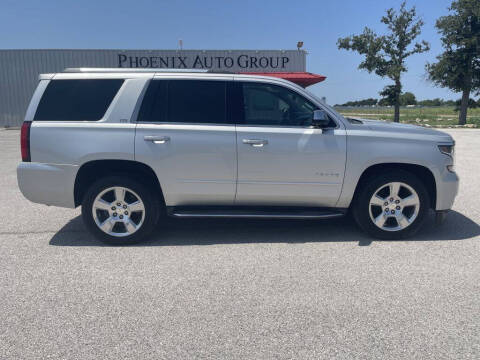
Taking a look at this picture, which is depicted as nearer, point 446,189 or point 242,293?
point 242,293

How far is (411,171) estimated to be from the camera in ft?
16.4

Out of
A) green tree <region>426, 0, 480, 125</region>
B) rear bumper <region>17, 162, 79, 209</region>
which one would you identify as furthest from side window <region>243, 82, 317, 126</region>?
green tree <region>426, 0, 480, 125</region>

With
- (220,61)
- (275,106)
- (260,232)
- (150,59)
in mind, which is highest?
(150,59)

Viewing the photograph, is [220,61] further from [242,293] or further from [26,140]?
[242,293]

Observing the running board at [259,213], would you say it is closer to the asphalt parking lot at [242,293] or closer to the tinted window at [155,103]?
the asphalt parking lot at [242,293]

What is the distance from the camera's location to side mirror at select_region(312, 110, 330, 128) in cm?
455

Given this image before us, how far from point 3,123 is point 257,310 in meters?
25.9

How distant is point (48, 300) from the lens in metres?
3.46

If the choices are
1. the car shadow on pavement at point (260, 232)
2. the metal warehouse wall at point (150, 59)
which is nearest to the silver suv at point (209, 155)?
the car shadow on pavement at point (260, 232)

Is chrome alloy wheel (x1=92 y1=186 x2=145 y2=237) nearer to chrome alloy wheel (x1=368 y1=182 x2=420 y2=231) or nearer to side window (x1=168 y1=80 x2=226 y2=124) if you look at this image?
side window (x1=168 y1=80 x2=226 y2=124)

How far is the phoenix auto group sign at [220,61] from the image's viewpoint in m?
23.1

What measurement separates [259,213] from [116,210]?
165 centimetres

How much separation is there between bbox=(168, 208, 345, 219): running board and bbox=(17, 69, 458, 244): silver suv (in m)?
0.02

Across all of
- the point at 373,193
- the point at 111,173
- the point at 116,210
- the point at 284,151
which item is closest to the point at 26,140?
the point at 111,173
